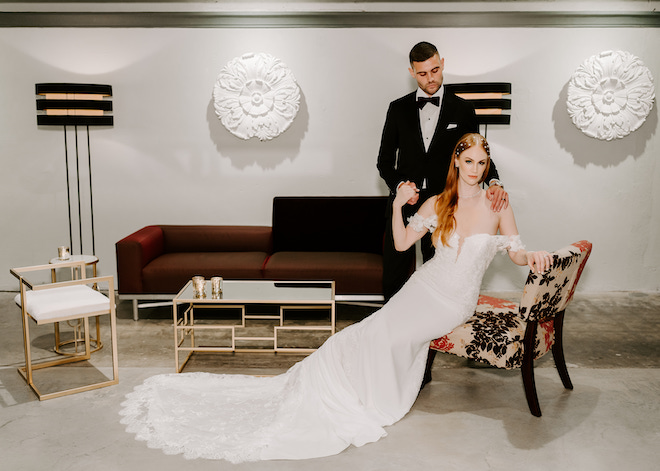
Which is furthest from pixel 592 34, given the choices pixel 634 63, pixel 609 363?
pixel 609 363

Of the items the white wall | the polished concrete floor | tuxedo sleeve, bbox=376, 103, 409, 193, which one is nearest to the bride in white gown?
the polished concrete floor

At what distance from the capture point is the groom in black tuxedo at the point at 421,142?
3.63 meters

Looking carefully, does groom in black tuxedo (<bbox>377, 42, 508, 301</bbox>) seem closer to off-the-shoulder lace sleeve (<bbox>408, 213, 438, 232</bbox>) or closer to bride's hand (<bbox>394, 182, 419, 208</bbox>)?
off-the-shoulder lace sleeve (<bbox>408, 213, 438, 232</bbox>)

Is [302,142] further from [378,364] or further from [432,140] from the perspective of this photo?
[378,364]

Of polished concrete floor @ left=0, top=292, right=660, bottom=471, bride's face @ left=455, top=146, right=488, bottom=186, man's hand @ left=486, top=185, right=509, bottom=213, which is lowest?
polished concrete floor @ left=0, top=292, right=660, bottom=471

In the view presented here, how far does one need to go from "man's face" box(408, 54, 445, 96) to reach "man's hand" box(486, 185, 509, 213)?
0.84 meters

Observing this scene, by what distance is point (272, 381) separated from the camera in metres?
3.32

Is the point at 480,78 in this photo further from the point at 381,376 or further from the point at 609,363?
the point at 381,376

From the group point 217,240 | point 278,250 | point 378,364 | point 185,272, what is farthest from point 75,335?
point 378,364

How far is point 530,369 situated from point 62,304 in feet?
8.71

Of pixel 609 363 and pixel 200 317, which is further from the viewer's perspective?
pixel 200 317

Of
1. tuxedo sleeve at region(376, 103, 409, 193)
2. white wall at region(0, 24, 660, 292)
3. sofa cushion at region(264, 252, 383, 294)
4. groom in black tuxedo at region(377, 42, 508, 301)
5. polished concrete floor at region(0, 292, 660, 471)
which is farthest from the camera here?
white wall at region(0, 24, 660, 292)

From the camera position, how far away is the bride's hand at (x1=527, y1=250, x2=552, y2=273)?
9.17ft

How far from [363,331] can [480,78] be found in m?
3.38
